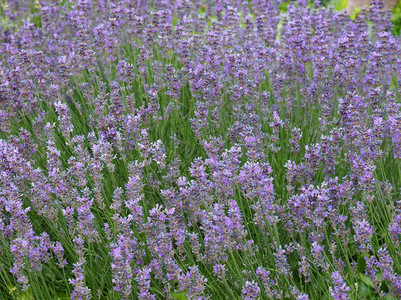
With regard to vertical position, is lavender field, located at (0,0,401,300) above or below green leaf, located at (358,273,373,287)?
above

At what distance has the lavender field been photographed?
88.4 inches

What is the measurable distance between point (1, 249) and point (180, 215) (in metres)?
0.94

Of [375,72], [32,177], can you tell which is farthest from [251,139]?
[375,72]

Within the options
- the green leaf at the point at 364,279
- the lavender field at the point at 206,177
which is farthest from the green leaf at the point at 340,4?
the green leaf at the point at 364,279

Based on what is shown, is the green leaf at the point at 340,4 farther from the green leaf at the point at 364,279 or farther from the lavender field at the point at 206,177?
the green leaf at the point at 364,279

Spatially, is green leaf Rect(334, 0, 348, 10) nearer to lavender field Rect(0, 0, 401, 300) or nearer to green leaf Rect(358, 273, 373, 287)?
lavender field Rect(0, 0, 401, 300)

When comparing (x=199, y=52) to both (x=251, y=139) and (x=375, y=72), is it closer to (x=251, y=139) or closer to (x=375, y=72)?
(x=375, y=72)

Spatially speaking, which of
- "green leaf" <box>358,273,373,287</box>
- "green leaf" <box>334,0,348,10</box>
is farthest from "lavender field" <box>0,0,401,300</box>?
"green leaf" <box>334,0,348,10</box>

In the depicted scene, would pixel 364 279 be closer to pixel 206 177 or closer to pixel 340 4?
pixel 206 177

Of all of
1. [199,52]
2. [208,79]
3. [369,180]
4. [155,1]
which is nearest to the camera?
[369,180]

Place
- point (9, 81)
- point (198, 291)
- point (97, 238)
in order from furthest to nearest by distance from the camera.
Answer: point (9, 81) → point (97, 238) → point (198, 291)

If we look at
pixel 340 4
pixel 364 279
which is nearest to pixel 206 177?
pixel 364 279

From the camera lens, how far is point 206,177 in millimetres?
2828

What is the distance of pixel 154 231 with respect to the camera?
2336mm
